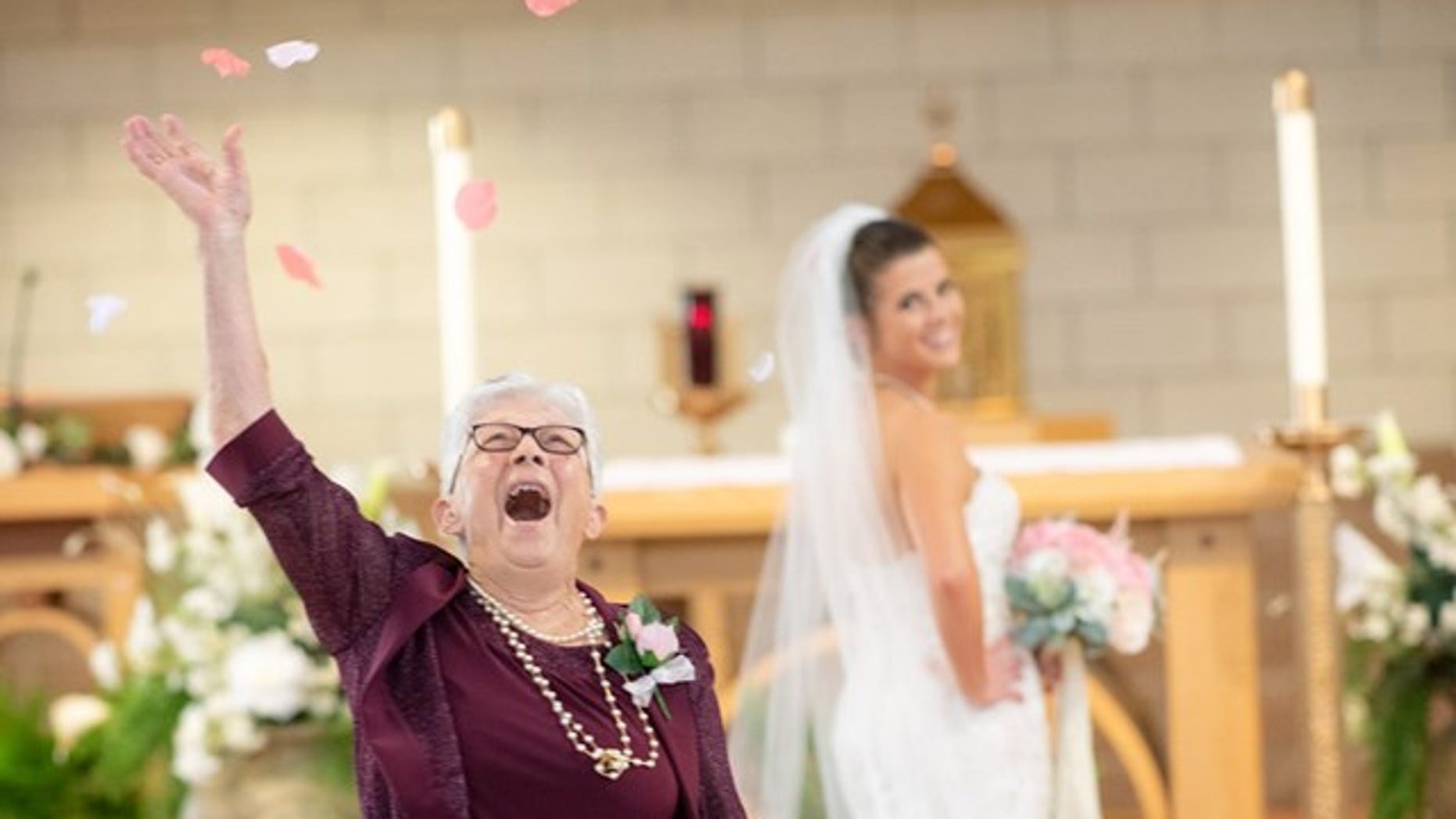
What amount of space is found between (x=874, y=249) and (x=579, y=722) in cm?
218

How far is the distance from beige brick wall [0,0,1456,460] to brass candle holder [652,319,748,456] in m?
0.70

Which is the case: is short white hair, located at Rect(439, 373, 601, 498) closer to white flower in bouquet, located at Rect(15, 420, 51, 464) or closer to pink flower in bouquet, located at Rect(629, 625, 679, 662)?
pink flower in bouquet, located at Rect(629, 625, 679, 662)

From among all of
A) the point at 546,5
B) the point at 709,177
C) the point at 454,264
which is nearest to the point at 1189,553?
the point at 454,264

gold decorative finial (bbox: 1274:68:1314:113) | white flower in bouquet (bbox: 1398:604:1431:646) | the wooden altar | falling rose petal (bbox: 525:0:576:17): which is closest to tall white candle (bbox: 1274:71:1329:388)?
gold decorative finial (bbox: 1274:68:1314:113)

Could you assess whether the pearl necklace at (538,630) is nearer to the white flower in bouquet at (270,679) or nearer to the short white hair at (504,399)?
the short white hair at (504,399)

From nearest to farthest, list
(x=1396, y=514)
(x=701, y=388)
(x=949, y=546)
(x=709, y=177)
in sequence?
(x=949, y=546) → (x=1396, y=514) → (x=701, y=388) → (x=709, y=177)

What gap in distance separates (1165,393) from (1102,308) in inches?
12.6

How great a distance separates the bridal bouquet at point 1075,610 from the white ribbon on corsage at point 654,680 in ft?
6.19

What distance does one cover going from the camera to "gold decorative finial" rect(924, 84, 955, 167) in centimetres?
852

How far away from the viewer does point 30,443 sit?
8094 mm

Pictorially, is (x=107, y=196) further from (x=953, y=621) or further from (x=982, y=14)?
(x=953, y=621)

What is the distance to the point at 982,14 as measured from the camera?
9320mm

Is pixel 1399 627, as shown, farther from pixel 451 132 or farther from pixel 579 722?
pixel 579 722

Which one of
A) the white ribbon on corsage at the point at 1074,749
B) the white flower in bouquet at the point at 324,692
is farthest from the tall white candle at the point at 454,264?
the white ribbon on corsage at the point at 1074,749
